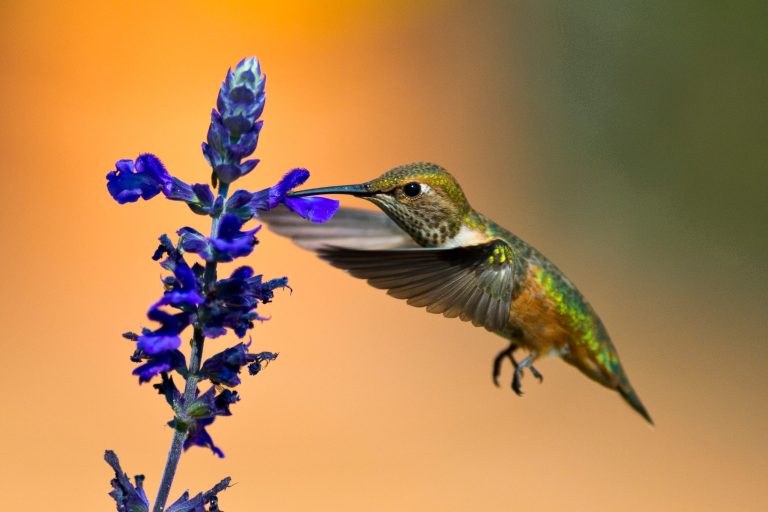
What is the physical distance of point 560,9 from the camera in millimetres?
12742

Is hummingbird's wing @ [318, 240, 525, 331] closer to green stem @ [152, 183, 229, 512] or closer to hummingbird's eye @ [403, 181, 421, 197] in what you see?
hummingbird's eye @ [403, 181, 421, 197]

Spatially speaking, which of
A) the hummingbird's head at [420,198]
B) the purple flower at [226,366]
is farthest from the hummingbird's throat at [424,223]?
the purple flower at [226,366]

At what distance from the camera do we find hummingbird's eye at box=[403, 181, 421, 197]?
3225 millimetres

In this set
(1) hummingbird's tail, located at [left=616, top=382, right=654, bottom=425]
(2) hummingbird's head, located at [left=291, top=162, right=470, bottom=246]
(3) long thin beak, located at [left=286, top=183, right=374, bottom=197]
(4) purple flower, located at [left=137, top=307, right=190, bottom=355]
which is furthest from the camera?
(1) hummingbird's tail, located at [left=616, top=382, right=654, bottom=425]

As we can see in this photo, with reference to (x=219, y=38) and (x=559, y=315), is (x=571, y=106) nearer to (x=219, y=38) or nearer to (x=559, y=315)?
(x=219, y=38)

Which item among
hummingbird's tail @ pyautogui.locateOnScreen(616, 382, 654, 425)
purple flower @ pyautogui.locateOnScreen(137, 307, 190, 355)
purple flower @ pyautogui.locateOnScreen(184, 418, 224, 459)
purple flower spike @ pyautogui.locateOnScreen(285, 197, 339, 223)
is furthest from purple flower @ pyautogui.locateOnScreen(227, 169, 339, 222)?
hummingbird's tail @ pyautogui.locateOnScreen(616, 382, 654, 425)

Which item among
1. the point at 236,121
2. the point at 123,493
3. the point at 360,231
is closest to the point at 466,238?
the point at 360,231

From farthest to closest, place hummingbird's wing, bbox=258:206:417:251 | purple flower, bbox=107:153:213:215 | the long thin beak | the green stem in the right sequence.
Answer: hummingbird's wing, bbox=258:206:417:251 → the long thin beak → purple flower, bbox=107:153:213:215 → the green stem

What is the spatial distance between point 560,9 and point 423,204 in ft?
33.8

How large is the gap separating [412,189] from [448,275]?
35 cm

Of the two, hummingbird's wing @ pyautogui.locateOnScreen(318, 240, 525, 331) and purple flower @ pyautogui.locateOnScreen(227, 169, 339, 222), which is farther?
hummingbird's wing @ pyautogui.locateOnScreen(318, 240, 525, 331)

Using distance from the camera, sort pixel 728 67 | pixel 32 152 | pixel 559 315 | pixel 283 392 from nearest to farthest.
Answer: pixel 559 315 → pixel 283 392 → pixel 32 152 → pixel 728 67

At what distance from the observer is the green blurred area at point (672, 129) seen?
11.8 meters

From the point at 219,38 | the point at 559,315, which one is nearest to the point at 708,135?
the point at 219,38
